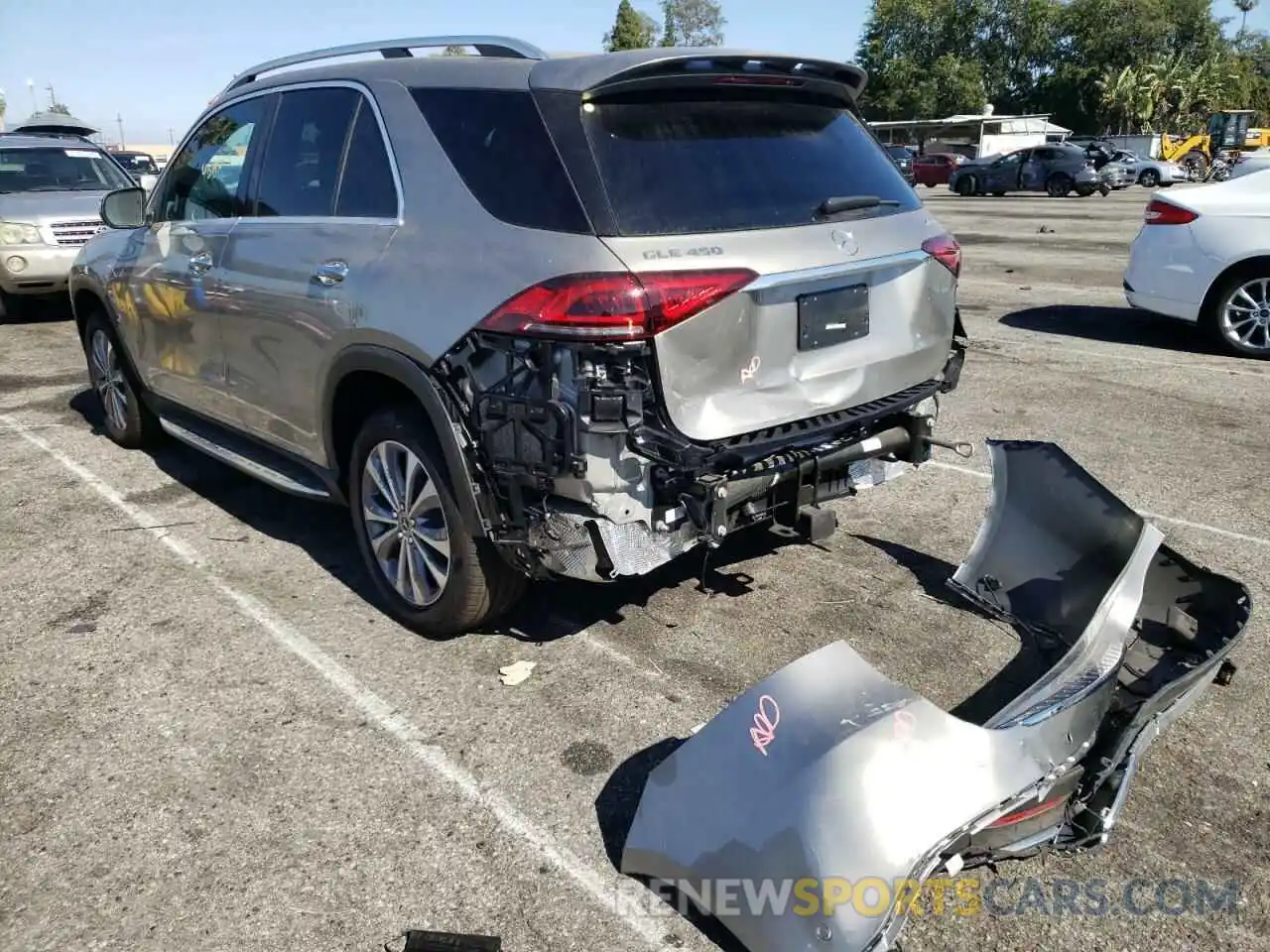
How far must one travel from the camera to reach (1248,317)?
8.20 m

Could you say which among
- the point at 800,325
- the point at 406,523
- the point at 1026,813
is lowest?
the point at 1026,813

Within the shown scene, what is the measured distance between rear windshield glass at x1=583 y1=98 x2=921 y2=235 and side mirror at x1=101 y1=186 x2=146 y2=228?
130 inches

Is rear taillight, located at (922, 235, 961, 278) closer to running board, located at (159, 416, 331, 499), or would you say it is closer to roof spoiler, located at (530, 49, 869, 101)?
roof spoiler, located at (530, 49, 869, 101)

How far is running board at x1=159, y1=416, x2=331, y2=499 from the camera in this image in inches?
167

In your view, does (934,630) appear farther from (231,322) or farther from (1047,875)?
(231,322)

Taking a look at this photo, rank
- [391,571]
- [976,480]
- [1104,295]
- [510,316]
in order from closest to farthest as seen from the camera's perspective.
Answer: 1. [510,316]
2. [391,571]
3. [976,480]
4. [1104,295]

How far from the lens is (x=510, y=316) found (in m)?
2.99

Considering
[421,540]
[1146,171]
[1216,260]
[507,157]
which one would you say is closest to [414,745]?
[421,540]

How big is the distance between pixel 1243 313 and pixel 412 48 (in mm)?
7171

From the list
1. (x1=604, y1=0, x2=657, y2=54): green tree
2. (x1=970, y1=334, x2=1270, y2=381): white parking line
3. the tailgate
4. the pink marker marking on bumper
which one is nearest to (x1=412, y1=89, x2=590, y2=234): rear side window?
the tailgate

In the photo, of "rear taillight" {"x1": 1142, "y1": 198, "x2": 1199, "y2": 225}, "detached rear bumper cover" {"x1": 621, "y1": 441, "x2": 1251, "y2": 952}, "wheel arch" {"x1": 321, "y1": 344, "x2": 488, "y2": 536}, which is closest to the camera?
"detached rear bumper cover" {"x1": 621, "y1": 441, "x2": 1251, "y2": 952}

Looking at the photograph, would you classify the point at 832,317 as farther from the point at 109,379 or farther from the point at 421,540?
the point at 109,379

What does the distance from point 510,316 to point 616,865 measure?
154 centimetres

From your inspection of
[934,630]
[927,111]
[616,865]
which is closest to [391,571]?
[616,865]
